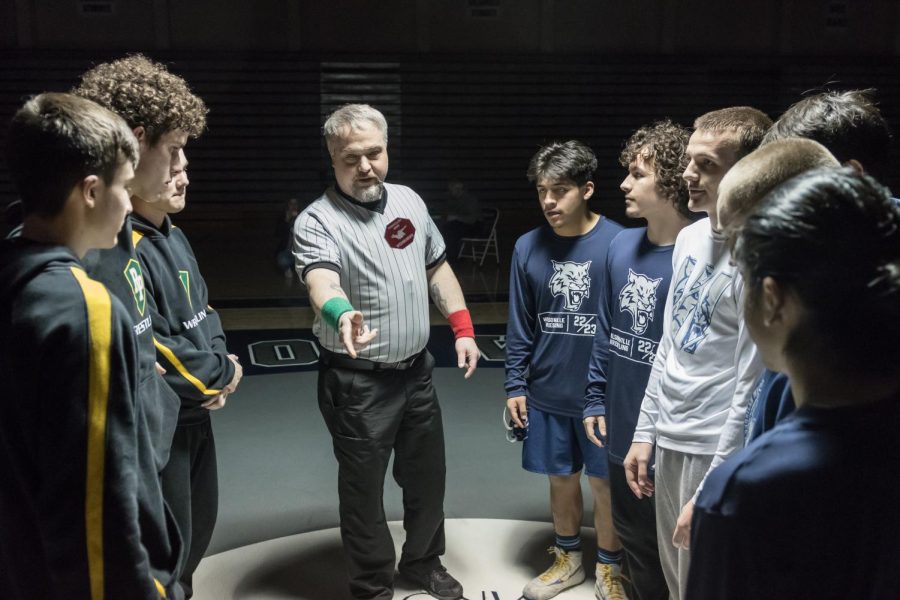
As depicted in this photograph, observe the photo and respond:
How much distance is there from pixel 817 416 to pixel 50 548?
4.04ft

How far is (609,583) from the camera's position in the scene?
292cm

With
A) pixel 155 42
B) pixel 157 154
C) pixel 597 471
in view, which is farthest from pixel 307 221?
pixel 155 42

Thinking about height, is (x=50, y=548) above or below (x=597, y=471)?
above

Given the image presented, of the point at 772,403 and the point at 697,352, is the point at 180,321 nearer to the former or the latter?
the point at 697,352

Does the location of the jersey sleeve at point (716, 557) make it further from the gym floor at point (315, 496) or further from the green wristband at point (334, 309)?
the gym floor at point (315, 496)

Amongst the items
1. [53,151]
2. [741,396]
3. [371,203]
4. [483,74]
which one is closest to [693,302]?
[741,396]

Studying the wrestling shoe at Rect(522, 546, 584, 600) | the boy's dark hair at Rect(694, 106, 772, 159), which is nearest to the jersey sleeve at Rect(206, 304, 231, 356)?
the wrestling shoe at Rect(522, 546, 584, 600)

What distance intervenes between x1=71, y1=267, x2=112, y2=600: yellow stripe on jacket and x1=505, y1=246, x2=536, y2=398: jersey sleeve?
1899mm

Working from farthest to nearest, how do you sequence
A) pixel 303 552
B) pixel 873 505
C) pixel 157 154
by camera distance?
pixel 303 552 → pixel 157 154 → pixel 873 505

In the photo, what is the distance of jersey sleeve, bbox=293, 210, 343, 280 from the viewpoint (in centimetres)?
278

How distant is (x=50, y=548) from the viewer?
1.37 metres

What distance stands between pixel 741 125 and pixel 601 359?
95cm

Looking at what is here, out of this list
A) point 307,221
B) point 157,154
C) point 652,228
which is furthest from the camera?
point 307,221

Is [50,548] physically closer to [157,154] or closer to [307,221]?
[157,154]
